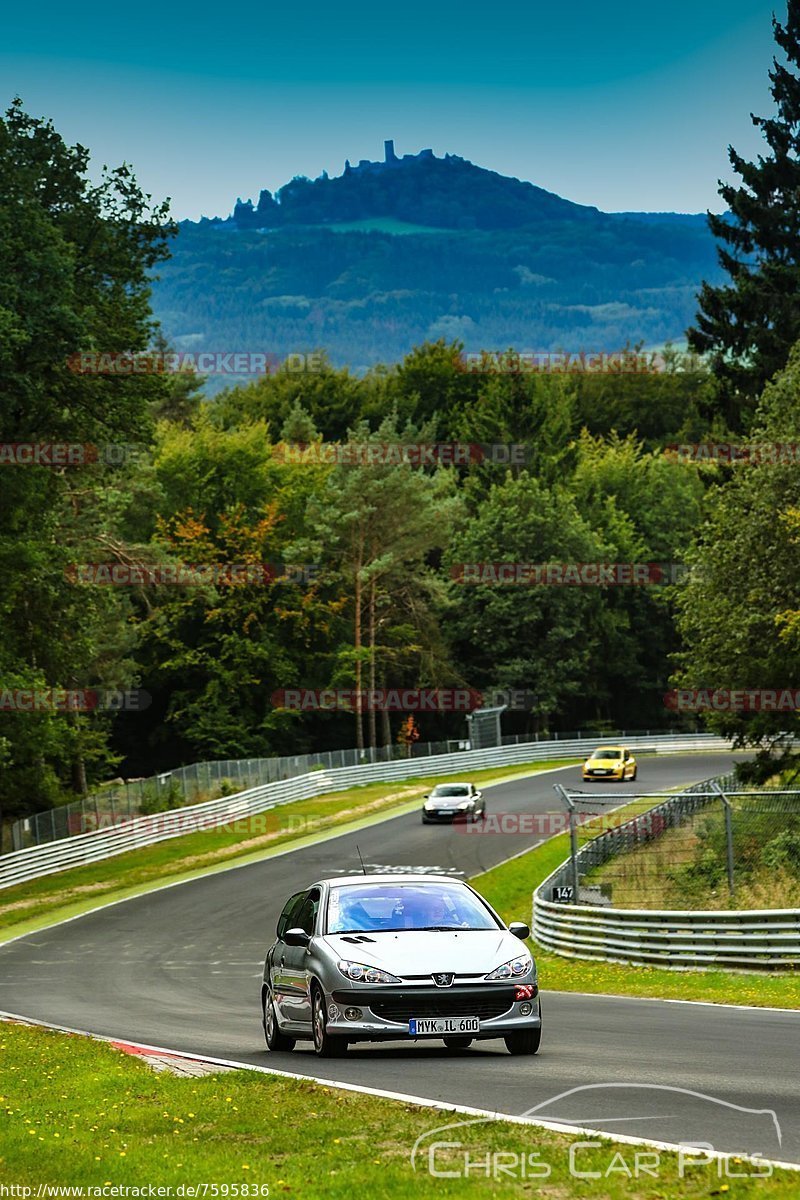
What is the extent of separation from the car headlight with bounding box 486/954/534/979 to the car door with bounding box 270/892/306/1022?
218cm

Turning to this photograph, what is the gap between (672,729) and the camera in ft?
323

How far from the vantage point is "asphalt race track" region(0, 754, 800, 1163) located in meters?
9.38

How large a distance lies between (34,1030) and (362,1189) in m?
11.8

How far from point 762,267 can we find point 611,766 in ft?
75.1

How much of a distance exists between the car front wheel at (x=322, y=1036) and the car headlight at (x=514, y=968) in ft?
4.51

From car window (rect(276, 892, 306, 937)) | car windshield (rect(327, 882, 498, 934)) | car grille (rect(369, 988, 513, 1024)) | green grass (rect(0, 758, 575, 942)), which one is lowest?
green grass (rect(0, 758, 575, 942))

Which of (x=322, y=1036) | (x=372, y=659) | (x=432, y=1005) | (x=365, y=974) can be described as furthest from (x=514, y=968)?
(x=372, y=659)

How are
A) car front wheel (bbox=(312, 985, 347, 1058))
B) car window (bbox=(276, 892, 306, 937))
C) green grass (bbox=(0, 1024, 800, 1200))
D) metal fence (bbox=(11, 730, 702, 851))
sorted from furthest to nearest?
metal fence (bbox=(11, 730, 702, 851)), car window (bbox=(276, 892, 306, 937)), car front wheel (bbox=(312, 985, 347, 1058)), green grass (bbox=(0, 1024, 800, 1200))

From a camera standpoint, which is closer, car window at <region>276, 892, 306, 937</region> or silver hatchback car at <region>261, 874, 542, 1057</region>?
silver hatchback car at <region>261, 874, 542, 1057</region>

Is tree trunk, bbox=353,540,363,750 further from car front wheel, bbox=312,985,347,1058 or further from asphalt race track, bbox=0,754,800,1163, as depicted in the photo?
car front wheel, bbox=312,985,347,1058

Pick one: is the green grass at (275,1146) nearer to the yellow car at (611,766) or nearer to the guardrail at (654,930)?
the guardrail at (654,930)

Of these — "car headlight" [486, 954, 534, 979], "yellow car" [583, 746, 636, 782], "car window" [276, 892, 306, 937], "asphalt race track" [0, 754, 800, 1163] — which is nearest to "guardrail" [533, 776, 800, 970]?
"asphalt race track" [0, 754, 800, 1163]

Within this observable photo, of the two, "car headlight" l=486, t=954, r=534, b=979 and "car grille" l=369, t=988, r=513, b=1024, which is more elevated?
"car headlight" l=486, t=954, r=534, b=979

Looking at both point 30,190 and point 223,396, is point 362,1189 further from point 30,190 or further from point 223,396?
point 223,396
